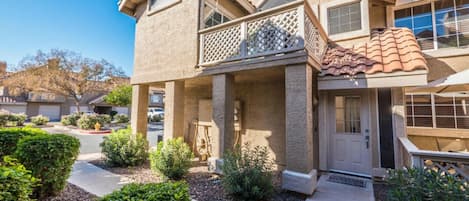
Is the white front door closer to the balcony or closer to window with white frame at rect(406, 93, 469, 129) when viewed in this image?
window with white frame at rect(406, 93, 469, 129)

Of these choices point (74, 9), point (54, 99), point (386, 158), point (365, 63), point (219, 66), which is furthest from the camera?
point (54, 99)

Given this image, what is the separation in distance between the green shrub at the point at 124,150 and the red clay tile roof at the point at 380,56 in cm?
672

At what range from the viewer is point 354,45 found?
685 centimetres

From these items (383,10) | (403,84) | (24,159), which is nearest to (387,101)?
(403,84)

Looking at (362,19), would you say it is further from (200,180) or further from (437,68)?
(200,180)

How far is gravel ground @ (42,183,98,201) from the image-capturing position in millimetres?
4383

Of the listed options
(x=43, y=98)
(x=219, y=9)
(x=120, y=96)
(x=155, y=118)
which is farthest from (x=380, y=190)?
(x=43, y=98)

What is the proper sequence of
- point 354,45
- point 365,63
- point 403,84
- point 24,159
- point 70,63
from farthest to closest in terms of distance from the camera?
point 70,63 < point 354,45 < point 365,63 < point 403,84 < point 24,159

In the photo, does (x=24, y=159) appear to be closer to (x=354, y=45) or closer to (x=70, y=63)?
(x=354, y=45)

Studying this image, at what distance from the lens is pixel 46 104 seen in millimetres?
36719

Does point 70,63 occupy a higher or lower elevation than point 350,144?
higher

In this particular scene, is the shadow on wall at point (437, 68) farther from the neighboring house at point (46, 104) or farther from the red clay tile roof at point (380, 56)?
the neighboring house at point (46, 104)

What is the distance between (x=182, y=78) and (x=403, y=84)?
6.26 metres

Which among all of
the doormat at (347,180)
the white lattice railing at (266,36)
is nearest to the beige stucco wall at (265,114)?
the doormat at (347,180)
